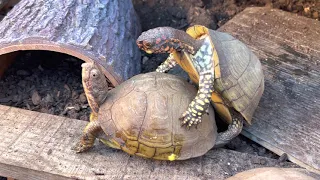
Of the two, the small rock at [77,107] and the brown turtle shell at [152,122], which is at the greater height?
the brown turtle shell at [152,122]

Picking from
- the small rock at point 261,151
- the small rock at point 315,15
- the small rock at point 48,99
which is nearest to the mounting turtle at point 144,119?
the small rock at point 261,151

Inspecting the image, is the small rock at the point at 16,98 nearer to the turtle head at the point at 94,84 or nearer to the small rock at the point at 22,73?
the small rock at the point at 22,73

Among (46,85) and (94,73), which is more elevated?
(94,73)

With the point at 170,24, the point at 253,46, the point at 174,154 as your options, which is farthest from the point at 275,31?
the point at 174,154

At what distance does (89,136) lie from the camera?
A: 6.32 feet

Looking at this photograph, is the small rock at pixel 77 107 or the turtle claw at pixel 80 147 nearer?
the turtle claw at pixel 80 147

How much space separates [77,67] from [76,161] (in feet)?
3.50

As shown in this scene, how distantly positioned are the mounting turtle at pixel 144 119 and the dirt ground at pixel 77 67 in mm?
455

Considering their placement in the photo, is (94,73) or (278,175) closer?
(278,175)

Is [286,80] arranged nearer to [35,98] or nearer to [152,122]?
[152,122]

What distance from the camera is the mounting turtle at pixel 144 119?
1.83 meters

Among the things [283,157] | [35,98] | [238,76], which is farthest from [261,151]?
[35,98]

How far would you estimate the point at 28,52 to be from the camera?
9.55 feet

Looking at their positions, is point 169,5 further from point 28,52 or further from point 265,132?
point 265,132
